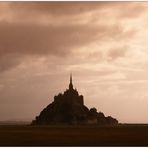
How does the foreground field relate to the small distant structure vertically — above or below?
below

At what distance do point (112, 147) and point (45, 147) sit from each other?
5.91 metres

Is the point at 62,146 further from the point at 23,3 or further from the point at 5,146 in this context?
the point at 23,3

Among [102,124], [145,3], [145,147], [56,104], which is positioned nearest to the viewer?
[145,147]

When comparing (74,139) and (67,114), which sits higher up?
(67,114)

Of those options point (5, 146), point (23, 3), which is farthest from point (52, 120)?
point (5, 146)

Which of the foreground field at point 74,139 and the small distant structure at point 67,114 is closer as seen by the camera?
the foreground field at point 74,139

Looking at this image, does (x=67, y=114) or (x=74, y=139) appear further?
(x=67, y=114)

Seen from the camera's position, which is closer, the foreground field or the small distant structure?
the foreground field

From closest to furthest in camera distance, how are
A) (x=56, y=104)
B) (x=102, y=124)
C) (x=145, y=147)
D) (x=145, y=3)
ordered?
(x=145, y=147) < (x=145, y=3) < (x=56, y=104) < (x=102, y=124)

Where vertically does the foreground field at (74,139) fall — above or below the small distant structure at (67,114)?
below

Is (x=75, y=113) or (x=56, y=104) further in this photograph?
(x=75, y=113)

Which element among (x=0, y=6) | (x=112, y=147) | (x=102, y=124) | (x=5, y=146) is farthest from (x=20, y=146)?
(x=102, y=124)

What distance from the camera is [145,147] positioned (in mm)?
38781

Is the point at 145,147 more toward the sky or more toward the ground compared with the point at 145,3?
more toward the ground
